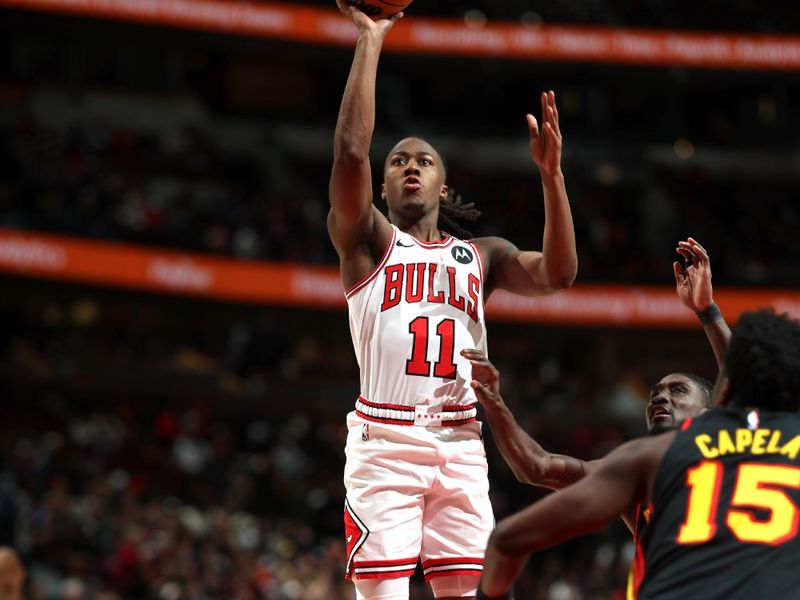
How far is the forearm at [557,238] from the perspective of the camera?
4992mm

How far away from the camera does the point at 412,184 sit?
17.6ft

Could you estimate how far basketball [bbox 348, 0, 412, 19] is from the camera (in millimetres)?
5242

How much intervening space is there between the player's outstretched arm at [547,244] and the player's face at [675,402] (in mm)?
625

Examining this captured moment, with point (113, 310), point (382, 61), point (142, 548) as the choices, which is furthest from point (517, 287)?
point (382, 61)

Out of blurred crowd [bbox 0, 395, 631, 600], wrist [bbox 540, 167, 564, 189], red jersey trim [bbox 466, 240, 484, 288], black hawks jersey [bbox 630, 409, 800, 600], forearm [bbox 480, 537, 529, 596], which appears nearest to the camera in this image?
black hawks jersey [bbox 630, 409, 800, 600]

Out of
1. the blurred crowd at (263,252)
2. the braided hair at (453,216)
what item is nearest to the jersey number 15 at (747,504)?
the braided hair at (453,216)

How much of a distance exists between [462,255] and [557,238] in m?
0.49

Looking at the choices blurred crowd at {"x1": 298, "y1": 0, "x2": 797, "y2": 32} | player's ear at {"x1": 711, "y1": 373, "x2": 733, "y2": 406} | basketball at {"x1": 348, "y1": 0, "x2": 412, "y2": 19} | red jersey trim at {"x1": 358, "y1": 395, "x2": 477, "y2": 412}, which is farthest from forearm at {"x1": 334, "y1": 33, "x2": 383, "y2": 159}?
blurred crowd at {"x1": 298, "y1": 0, "x2": 797, "y2": 32}

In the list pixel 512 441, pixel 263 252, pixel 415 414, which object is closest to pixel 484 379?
pixel 512 441

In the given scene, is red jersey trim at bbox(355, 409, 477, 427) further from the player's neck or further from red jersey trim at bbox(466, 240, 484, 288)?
the player's neck

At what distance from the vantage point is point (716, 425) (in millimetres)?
3422

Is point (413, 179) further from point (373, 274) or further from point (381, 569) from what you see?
point (381, 569)

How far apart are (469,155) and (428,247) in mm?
21559

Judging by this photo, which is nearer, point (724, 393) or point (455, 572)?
point (724, 393)
